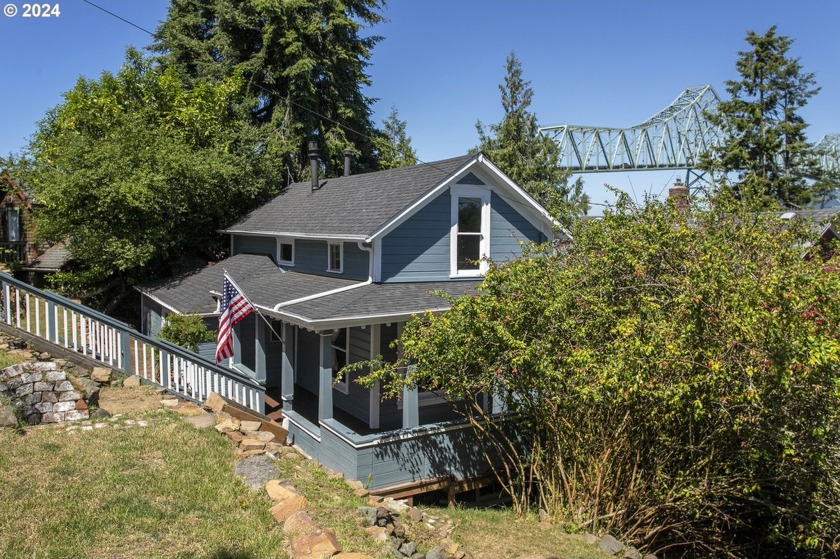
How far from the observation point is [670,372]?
21.0 feet

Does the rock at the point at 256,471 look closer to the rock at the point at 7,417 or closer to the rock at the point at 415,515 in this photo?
the rock at the point at 415,515

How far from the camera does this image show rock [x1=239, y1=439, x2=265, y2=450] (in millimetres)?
7734

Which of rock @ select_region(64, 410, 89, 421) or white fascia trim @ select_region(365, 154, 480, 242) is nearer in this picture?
rock @ select_region(64, 410, 89, 421)

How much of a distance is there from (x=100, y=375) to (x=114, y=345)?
0.56 metres

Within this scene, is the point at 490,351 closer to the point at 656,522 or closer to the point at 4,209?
the point at 656,522

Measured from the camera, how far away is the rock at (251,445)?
25.4 feet

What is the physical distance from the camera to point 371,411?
36.6 ft

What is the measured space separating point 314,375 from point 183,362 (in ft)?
13.2

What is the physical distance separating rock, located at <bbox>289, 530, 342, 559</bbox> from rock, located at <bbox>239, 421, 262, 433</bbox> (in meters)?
3.61

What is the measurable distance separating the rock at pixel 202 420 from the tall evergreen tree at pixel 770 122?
1050 inches

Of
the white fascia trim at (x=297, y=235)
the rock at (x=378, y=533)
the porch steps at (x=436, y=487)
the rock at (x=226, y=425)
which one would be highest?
the white fascia trim at (x=297, y=235)

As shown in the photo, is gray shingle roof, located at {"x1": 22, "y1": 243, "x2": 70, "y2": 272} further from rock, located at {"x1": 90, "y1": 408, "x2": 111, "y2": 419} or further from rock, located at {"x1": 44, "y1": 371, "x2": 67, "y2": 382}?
rock, located at {"x1": 90, "y1": 408, "x2": 111, "y2": 419}

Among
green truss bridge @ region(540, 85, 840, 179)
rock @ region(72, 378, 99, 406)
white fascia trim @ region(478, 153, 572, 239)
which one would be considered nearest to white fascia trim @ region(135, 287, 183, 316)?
rock @ region(72, 378, 99, 406)

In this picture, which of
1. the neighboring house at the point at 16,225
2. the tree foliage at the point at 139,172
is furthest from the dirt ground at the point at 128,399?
the neighboring house at the point at 16,225
